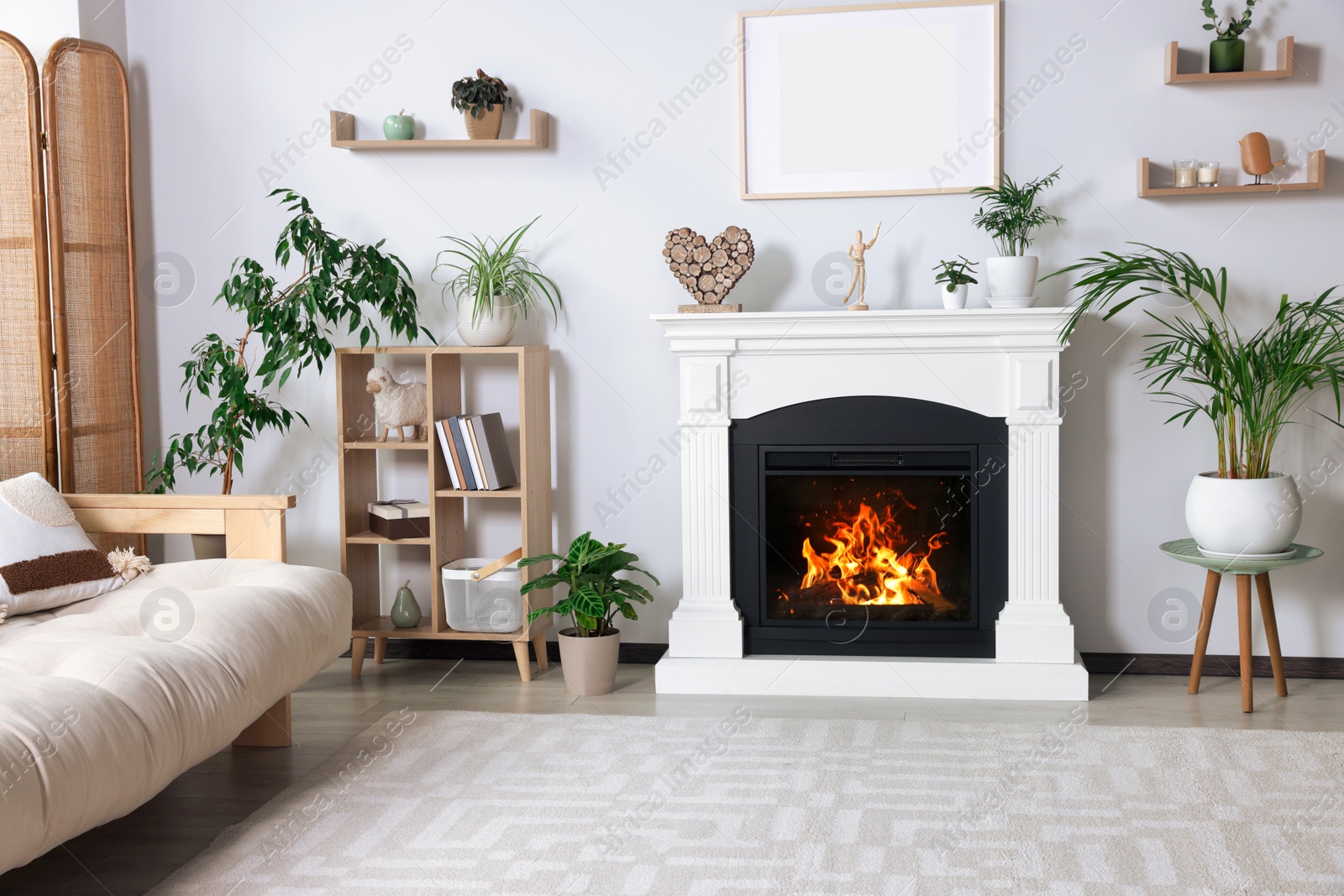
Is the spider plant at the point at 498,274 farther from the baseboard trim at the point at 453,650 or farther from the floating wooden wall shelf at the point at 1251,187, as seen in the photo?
the floating wooden wall shelf at the point at 1251,187

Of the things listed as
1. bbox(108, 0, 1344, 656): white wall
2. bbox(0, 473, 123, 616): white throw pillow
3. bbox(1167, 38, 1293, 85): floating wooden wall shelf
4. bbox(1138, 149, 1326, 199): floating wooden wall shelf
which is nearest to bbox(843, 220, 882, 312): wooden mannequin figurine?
bbox(108, 0, 1344, 656): white wall

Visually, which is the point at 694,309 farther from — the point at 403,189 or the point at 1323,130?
the point at 1323,130

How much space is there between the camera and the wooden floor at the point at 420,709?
2.40 m

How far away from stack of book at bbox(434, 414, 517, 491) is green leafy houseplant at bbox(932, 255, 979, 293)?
4.94 ft

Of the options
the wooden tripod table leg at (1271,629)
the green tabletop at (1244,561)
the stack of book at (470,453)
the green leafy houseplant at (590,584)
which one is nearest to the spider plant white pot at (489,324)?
the stack of book at (470,453)

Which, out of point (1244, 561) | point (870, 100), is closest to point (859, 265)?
point (870, 100)

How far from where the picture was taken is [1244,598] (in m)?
3.30

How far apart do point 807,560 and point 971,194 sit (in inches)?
49.5

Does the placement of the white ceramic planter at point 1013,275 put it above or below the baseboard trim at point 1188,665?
above

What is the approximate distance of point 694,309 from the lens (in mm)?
3568

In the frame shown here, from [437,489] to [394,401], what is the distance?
0.31m

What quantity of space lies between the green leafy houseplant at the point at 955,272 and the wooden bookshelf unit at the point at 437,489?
1.30 m

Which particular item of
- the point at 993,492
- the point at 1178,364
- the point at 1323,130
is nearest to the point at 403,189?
the point at 993,492

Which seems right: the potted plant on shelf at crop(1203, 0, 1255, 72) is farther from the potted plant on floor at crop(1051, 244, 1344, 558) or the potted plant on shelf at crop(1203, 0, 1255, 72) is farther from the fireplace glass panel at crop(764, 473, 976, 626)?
the fireplace glass panel at crop(764, 473, 976, 626)
